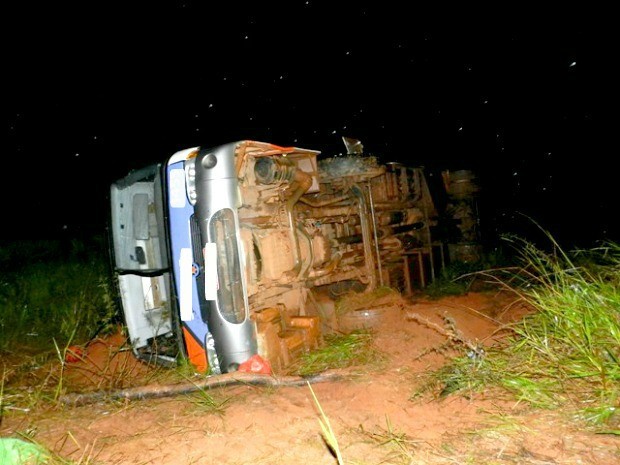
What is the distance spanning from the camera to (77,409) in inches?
132

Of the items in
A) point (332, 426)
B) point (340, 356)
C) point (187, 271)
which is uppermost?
point (187, 271)

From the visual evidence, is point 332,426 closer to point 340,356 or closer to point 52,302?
point 340,356

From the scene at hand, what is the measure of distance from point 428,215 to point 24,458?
6025 millimetres

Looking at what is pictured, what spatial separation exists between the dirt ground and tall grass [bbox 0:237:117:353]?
178 centimetres

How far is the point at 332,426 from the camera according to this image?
252 cm

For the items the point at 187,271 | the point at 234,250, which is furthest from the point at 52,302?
the point at 234,250

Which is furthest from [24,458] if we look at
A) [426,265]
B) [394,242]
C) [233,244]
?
[426,265]

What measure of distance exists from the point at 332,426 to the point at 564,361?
54.5 inches

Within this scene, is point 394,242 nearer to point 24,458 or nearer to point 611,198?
point 24,458

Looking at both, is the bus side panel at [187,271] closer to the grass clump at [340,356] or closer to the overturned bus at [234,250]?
the overturned bus at [234,250]

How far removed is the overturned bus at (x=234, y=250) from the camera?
3.65 m

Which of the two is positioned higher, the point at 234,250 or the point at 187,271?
the point at 234,250

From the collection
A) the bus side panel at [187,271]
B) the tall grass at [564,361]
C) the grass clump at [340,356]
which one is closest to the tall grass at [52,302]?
the bus side panel at [187,271]

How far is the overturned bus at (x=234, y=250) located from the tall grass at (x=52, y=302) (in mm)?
868
